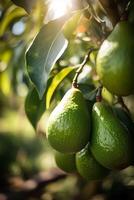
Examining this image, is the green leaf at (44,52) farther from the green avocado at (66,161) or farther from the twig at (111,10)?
the green avocado at (66,161)

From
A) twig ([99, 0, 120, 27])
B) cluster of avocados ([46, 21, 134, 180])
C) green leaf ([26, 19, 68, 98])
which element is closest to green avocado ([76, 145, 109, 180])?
cluster of avocados ([46, 21, 134, 180])

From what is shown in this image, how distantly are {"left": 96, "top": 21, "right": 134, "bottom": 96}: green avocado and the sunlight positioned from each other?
280 mm

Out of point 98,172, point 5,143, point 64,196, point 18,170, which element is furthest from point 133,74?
point 5,143

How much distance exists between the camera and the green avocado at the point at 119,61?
1.37 m

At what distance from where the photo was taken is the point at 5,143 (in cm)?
417

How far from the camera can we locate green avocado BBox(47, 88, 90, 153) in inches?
56.5

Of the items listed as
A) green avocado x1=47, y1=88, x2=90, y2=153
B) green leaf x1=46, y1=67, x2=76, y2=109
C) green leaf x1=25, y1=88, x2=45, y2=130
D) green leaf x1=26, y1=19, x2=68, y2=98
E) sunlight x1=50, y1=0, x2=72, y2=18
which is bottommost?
green leaf x1=25, y1=88, x2=45, y2=130

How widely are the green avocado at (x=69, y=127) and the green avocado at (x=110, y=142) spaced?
0.03m

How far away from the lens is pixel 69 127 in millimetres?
1452

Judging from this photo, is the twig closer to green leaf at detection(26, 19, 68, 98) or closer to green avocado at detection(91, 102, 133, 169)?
green leaf at detection(26, 19, 68, 98)

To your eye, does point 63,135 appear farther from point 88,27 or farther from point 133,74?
point 88,27

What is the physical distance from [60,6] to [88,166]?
49 cm

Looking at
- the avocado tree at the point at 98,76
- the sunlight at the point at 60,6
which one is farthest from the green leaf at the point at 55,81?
the sunlight at the point at 60,6

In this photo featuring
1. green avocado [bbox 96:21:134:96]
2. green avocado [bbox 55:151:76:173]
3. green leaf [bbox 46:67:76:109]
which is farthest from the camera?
green leaf [bbox 46:67:76:109]
